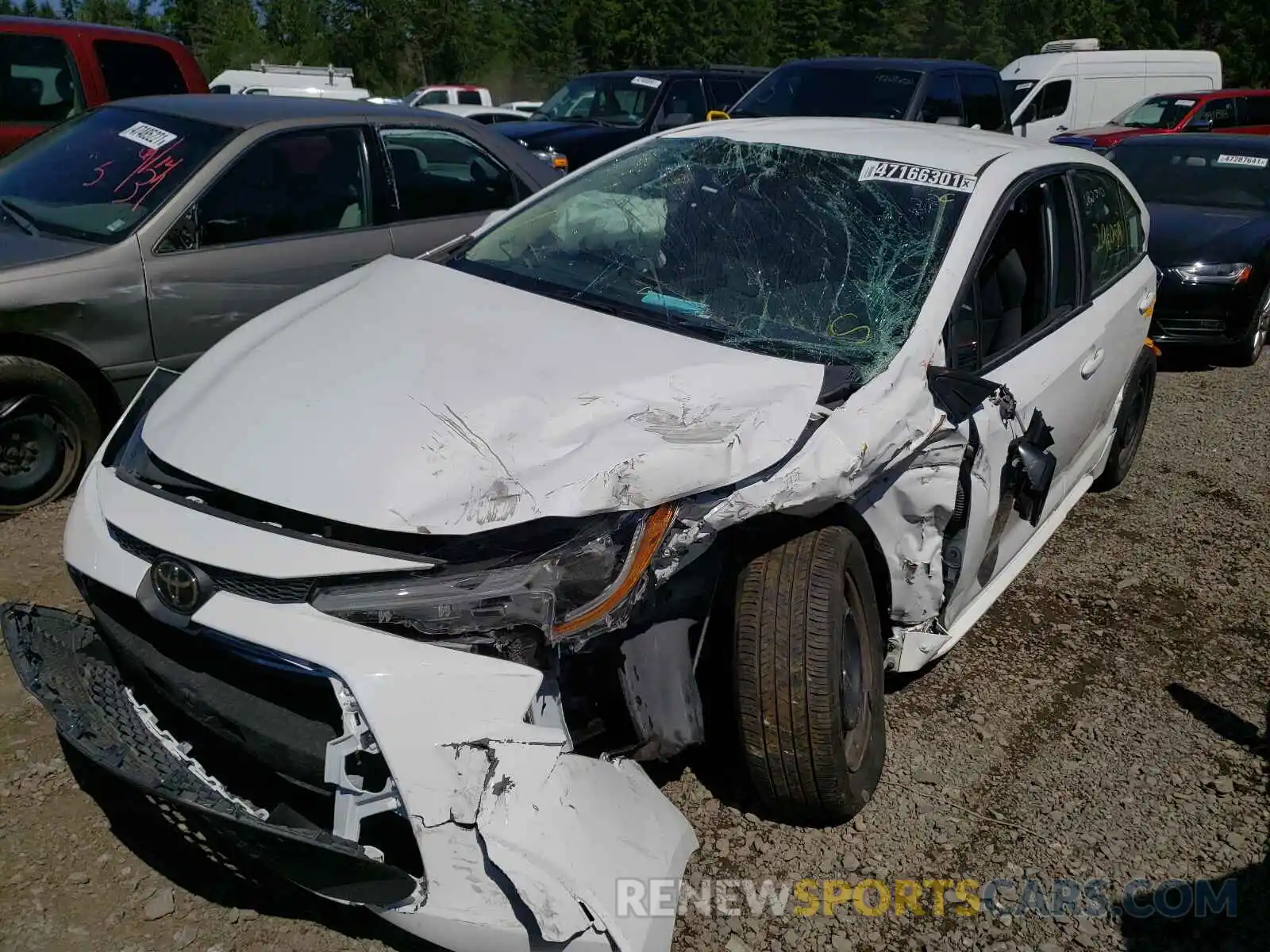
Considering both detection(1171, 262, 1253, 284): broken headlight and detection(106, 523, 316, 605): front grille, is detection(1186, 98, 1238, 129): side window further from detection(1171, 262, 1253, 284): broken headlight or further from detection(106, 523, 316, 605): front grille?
detection(106, 523, 316, 605): front grille

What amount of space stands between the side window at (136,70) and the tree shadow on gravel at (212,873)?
5949 millimetres

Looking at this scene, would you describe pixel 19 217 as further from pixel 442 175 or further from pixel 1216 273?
pixel 1216 273

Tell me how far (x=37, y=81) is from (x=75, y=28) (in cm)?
51

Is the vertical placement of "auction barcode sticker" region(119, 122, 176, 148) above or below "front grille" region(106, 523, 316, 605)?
above

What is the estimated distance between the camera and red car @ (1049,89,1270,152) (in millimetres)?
14758

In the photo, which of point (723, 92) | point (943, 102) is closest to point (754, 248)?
point (943, 102)

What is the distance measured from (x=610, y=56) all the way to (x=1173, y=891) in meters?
45.8

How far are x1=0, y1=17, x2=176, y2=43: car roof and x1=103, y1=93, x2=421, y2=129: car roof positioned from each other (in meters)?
2.66

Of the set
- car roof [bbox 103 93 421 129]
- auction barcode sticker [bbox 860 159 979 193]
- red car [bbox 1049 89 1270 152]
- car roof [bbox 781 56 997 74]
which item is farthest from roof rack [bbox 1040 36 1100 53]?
auction barcode sticker [bbox 860 159 979 193]

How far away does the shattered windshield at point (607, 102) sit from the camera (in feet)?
38.7

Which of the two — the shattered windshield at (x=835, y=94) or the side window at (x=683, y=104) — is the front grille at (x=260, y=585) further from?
the side window at (x=683, y=104)

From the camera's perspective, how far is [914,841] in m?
2.93

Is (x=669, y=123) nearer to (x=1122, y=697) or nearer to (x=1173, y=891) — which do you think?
(x=1122, y=697)

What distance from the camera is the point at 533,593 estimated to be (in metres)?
2.21
